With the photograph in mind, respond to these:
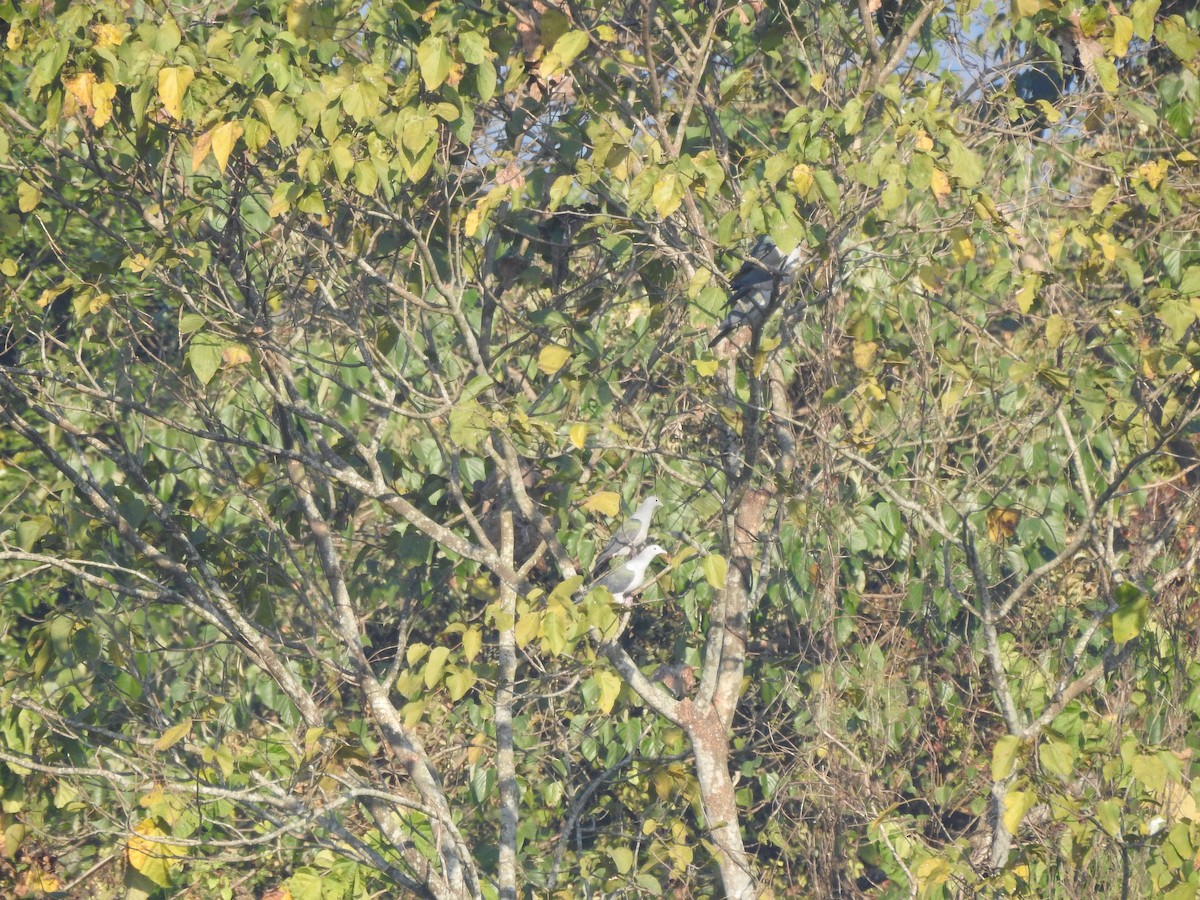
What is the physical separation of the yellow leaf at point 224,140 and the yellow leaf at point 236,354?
47 centimetres

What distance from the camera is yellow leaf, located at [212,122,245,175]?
2865 mm

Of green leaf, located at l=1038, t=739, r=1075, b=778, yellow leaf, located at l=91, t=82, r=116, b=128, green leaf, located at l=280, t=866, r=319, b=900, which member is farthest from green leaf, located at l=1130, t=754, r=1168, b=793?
yellow leaf, located at l=91, t=82, r=116, b=128

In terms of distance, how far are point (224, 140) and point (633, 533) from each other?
1.92 metres

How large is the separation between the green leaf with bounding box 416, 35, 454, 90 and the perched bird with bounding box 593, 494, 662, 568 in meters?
1.70

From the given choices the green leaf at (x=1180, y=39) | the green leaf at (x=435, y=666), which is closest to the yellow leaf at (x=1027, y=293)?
the green leaf at (x=1180, y=39)

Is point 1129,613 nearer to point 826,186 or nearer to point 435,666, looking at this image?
point 826,186

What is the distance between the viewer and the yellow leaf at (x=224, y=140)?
2865mm

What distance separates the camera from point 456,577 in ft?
15.4

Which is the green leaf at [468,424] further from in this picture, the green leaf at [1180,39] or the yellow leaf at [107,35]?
Answer: the green leaf at [1180,39]

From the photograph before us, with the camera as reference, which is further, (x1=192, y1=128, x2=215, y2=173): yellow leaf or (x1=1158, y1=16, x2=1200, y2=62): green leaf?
(x1=1158, y1=16, x2=1200, y2=62): green leaf

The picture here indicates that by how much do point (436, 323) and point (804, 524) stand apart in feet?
6.30

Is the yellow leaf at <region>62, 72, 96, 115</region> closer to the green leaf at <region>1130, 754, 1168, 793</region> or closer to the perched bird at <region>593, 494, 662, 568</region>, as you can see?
the perched bird at <region>593, 494, 662, 568</region>

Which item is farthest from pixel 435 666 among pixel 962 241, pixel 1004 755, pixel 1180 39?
pixel 1180 39

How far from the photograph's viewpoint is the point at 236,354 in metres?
3.12
